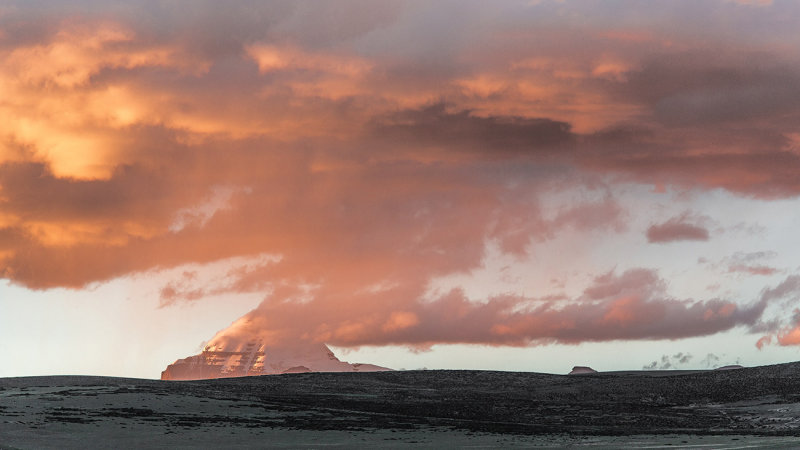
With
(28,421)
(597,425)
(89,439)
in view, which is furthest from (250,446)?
(597,425)

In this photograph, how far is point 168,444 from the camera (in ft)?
192

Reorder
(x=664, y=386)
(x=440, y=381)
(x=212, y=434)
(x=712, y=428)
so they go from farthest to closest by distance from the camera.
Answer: (x=440, y=381)
(x=664, y=386)
(x=712, y=428)
(x=212, y=434)

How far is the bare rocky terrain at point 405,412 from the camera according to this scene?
6091cm

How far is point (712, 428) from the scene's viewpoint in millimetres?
71500

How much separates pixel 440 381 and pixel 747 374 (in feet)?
119

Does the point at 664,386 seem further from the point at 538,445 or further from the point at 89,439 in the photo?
the point at 89,439

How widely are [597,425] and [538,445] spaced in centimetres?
1516

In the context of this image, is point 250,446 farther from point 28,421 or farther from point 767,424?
point 767,424

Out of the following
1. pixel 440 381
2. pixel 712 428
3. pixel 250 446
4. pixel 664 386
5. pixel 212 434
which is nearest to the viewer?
pixel 250 446

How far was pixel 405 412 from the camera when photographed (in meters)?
80.2

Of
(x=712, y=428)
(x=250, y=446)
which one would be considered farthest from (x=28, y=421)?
(x=712, y=428)

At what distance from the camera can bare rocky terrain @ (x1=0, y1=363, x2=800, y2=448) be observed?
200 feet

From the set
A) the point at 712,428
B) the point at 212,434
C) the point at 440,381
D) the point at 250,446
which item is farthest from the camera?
the point at 440,381

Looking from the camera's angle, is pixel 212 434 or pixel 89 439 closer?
pixel 89 439
